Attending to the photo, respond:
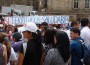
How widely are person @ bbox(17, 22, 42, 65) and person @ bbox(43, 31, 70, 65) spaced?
0.33m

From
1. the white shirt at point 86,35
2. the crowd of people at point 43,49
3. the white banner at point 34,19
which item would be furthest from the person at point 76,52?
the white banner at point 34,19

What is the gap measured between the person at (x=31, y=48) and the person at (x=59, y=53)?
1.09ft

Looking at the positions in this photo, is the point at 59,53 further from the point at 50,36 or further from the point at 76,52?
the point at 76,52

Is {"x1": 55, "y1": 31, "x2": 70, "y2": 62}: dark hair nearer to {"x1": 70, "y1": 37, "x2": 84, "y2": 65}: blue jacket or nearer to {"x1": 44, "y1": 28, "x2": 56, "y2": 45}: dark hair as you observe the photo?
{"x1": 44, "y1": 28, "x2": 56, "y2": 45}: dark hair

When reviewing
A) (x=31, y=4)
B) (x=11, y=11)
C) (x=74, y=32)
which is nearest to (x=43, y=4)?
(x=31, y=4)

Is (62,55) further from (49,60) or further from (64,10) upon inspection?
(64,10)

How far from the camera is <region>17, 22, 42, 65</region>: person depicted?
23.1 feet

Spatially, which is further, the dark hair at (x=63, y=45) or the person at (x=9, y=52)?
the person at (x=9, y=52)

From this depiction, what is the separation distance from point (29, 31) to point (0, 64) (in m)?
0.80

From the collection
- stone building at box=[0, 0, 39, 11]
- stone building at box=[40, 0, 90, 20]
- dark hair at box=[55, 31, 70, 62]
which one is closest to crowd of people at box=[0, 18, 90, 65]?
dark hair at box=[55, 31, 70, 62]

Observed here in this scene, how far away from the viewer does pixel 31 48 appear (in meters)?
7.08

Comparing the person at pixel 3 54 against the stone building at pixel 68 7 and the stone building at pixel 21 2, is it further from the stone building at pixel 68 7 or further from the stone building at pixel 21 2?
the stone building at pixel 21 2

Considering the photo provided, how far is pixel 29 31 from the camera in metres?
7.22

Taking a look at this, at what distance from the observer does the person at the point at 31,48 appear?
23.1 ft
